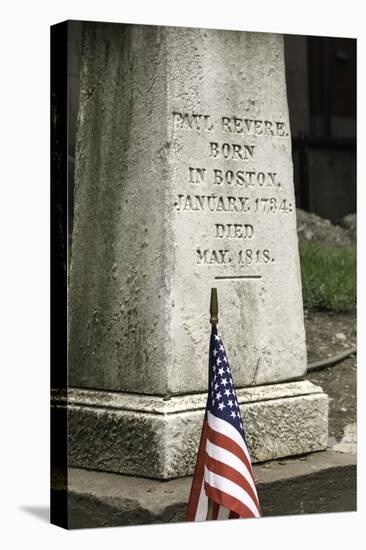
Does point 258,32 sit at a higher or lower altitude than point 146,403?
higher

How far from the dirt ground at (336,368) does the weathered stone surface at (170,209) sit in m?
0.72

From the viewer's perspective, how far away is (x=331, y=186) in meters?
9.41

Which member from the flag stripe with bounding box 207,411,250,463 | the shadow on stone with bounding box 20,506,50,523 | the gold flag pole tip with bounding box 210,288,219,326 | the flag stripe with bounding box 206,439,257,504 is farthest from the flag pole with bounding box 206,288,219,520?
the shadow on stone with bounding box 20,506,50,523

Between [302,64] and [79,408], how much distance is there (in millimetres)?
2436

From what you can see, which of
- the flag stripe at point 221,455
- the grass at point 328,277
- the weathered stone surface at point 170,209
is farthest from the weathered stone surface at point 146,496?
the grass at point 328,277

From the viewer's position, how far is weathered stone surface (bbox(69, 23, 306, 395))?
328 inches

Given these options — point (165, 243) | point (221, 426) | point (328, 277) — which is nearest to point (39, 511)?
point (221, 426)

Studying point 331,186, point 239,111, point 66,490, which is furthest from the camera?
point 331,186

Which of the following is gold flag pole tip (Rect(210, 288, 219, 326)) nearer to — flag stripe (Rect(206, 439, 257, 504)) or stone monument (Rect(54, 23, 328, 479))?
stone monument (Rect(54, 23, 328, 479))

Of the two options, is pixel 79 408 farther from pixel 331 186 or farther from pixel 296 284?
pixel 331 186

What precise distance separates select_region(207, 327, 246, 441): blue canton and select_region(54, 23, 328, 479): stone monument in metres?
0.21

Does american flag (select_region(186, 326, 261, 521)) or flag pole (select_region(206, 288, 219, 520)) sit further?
flag pole (select_region(206, 288, 219, 520))

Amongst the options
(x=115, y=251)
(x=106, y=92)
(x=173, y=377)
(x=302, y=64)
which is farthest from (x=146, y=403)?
(x=302, y=64)

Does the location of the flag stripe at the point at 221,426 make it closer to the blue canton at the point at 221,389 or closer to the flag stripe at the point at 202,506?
the blue canton at the point at 221,389
